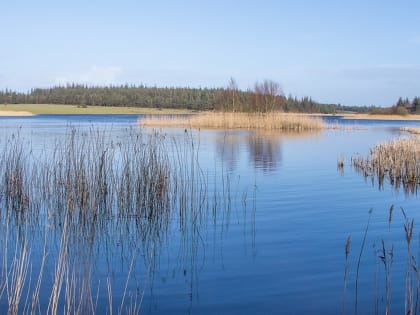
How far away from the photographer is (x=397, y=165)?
11742 millimetres

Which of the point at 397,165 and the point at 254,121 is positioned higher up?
the point at 254,121

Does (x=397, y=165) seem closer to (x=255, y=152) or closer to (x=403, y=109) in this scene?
(x=255, y=152)

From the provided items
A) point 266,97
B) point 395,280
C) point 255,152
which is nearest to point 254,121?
point 266,97

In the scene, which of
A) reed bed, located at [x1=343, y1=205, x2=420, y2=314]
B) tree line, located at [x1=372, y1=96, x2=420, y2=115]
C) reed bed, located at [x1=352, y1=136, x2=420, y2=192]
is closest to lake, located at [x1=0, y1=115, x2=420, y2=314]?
reed bed, located at [x1=343, y1=205, x2=420, y2=314]

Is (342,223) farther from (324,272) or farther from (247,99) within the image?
(247,99)

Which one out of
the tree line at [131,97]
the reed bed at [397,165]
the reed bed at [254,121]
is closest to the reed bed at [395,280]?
the reed bed at [397,165]

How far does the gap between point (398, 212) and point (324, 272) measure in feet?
11.7

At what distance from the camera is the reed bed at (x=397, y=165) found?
433 inches

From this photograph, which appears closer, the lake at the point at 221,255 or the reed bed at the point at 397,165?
the lake at the point at 221,255

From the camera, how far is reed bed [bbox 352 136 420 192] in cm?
1099

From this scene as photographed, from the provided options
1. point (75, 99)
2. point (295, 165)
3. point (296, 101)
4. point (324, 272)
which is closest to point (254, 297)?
point (324, 272)

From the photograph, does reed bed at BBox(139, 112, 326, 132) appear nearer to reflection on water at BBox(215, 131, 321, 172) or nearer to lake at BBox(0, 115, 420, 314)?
reflection on water at BBox(215, 131, 321, 172)

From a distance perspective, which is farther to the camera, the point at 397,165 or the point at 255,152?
the point at 255,152

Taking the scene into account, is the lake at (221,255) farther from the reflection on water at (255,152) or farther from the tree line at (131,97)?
the tree line at (131,97)
